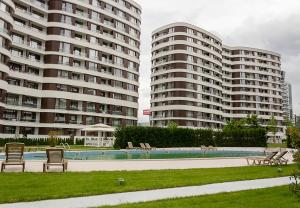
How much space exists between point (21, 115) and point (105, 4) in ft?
94.5

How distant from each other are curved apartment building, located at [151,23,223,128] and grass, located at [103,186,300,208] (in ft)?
251

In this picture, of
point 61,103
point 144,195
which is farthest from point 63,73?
point 144,195

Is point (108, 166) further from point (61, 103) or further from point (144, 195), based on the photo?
point (61, 103)

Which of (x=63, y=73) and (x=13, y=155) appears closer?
(x=13, y=155)

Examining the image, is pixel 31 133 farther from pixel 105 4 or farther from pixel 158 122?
pixel 158 122

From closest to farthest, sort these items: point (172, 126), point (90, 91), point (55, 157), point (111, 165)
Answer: point (55, 157) → point (111, 165) → point (172, 126) → point (90, 91)

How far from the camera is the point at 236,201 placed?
411 inches

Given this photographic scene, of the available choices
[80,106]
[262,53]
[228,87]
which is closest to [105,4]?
[80,106]

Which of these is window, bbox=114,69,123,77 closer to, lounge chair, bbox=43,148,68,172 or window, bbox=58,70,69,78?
window, bbox=58,70,69,78

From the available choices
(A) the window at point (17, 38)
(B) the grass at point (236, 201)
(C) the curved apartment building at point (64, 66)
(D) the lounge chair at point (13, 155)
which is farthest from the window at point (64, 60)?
(B) the grass at point (236, 201)

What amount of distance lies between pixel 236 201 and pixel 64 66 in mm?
56787

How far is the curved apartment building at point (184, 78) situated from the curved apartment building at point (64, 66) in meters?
16.2

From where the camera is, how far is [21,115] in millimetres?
58594

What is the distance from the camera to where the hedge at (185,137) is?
45000mm
